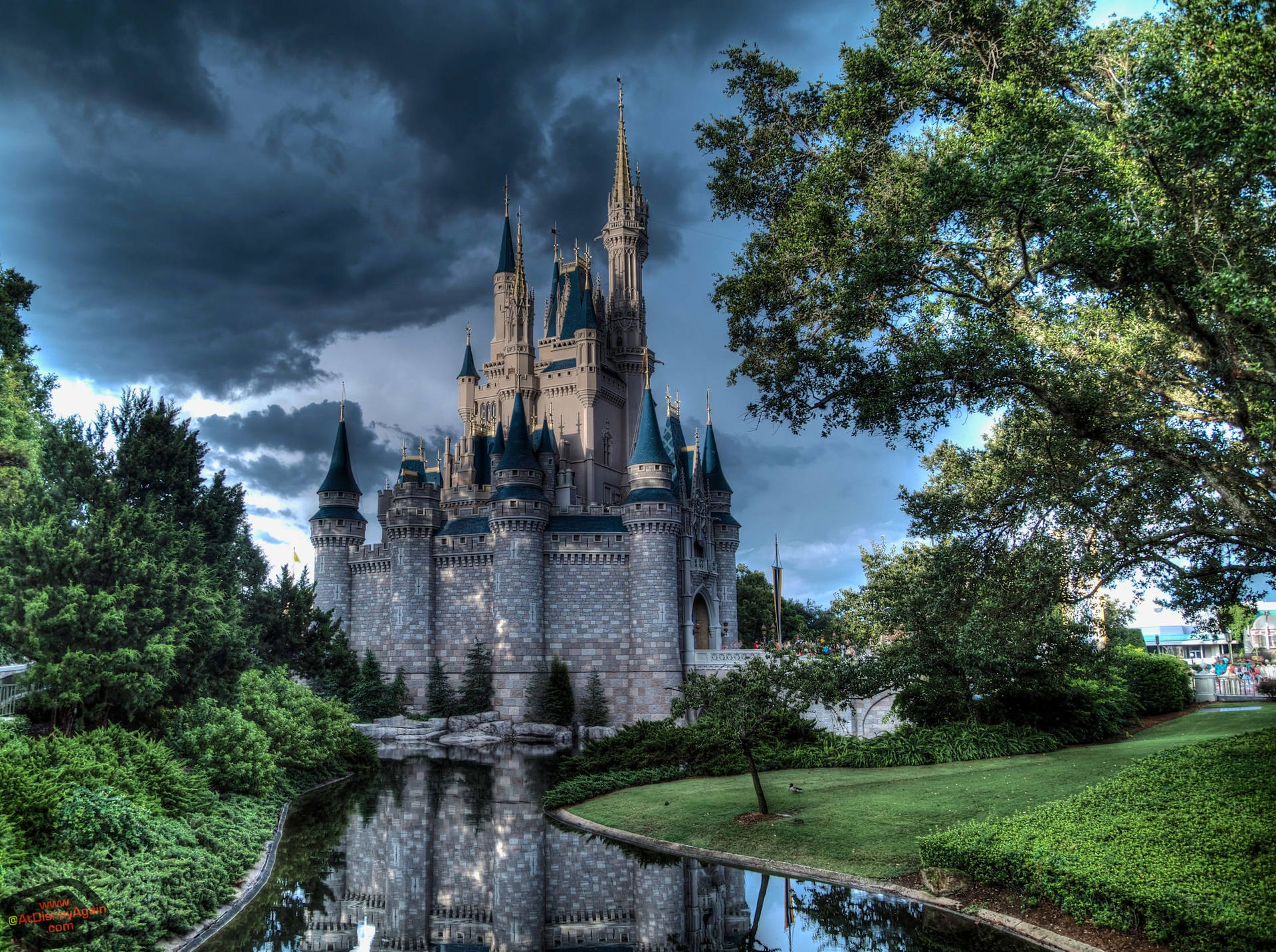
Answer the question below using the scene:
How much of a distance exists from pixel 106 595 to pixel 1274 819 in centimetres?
1617

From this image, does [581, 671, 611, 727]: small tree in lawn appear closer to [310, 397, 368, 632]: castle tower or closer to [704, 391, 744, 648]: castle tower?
[704, 391, 744, 648]: castle tower

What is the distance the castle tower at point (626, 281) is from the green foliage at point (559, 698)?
16.3m

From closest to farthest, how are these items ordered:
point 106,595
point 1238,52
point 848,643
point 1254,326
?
point 1238,52
point 1254,326
point 106,595
point 848,643

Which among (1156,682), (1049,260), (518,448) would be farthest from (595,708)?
(1049,260)

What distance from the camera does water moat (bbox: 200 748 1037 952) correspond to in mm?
10766

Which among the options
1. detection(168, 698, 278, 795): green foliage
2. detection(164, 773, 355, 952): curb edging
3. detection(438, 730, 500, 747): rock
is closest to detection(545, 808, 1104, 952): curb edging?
detection(164, 773, 355, 952): curb edging

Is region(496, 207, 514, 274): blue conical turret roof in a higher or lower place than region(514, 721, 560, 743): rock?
higher

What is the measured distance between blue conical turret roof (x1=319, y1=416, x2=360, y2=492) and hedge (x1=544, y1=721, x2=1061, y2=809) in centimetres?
2651

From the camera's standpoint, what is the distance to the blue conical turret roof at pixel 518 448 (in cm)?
4006

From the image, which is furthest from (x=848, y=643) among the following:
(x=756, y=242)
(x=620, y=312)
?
(x=620, y=312)

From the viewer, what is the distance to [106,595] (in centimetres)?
1377

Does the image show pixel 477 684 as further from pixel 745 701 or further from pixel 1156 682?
pixel 1156 682

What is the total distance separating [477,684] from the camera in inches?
1550

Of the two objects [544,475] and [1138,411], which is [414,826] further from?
[544,475]
